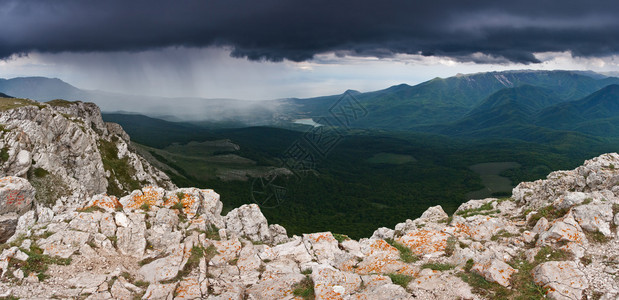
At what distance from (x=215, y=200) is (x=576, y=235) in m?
27.0

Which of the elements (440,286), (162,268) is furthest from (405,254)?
(162,268)

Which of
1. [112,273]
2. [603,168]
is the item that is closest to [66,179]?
[112,273]

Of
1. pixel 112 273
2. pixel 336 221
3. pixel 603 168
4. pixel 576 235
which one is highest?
pixel 603 168

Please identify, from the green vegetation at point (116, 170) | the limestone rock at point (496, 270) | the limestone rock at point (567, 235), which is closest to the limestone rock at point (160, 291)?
the limestone rock at point (496, 270)

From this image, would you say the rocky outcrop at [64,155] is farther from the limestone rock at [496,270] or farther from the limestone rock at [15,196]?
the limestone rock at [496,270]

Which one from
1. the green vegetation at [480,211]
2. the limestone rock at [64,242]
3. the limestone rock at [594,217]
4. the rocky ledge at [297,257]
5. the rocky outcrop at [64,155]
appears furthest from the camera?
the rocky outcrop at [64,155]

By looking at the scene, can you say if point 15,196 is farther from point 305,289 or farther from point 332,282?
point 332,282

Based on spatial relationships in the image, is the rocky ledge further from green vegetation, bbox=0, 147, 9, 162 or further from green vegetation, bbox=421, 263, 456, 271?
green vegetation, bbox=0, 147, 9, 162

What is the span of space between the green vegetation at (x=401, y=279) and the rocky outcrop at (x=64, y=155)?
2513 cm

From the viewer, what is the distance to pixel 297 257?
67.3 feet

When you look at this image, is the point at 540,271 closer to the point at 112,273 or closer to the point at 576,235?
the point at 576,235

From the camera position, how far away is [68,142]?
93.7 m

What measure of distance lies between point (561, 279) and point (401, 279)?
7.50 m

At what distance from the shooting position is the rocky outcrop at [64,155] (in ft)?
204
